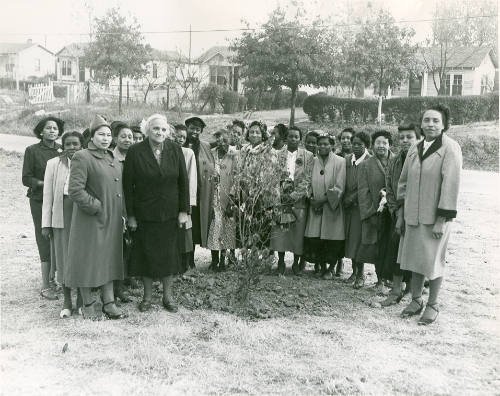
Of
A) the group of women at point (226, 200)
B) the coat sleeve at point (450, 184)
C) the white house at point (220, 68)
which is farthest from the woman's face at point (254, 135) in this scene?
the white house at point (220, 68)

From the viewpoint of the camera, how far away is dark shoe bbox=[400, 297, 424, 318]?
5.60 m

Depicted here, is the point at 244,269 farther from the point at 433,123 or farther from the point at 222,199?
the point at 433,123

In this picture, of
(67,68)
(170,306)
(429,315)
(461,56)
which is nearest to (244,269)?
(170,306)

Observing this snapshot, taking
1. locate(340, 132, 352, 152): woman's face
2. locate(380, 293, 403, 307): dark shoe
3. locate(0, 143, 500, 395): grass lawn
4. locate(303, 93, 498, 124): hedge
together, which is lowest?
locate(0, 143, 500, 395): grass lawn

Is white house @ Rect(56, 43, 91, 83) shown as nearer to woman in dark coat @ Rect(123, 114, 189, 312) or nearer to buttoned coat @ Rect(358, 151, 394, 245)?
buttoned coat @ Rect(358, 151, 394, 245)

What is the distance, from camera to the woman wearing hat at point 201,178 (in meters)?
6.72

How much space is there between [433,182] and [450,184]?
0.16 metres

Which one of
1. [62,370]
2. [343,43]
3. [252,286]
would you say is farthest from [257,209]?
[343,43]

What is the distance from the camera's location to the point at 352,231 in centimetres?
658

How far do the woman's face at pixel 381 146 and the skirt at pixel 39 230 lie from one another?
3611 millimetres

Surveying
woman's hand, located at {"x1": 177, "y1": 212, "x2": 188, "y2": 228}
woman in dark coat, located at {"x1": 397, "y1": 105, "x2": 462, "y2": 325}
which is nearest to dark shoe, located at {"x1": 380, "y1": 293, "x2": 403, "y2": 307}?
woman in dark coat, located at {"x1": 397, "y1": 105, "x2": 462, "y2": 325}

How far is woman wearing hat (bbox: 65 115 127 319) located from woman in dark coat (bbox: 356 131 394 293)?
8.77ft

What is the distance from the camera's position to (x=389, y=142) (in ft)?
20.6

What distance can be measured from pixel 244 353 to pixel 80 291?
70.2 inches
